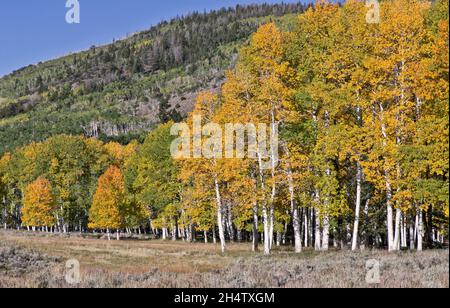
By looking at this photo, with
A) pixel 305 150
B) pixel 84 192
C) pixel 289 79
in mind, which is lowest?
pixel 84 192

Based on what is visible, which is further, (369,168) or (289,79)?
(289,79)

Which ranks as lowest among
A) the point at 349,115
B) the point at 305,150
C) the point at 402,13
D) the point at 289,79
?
the point at 305,150

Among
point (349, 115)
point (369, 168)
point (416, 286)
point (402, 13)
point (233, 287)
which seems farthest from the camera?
point (349, 115)

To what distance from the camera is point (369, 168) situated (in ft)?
77.0

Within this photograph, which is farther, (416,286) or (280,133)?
(280,133)

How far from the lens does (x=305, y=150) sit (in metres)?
27.0

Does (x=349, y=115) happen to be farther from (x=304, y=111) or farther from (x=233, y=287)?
(x=233, y=287)

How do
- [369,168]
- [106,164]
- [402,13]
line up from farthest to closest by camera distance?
[106,164], [369,168], [402,13]

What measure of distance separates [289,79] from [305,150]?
4.17 metres

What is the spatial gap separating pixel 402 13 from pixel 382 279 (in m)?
14.1

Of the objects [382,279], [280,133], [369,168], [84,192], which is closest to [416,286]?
[382,279]

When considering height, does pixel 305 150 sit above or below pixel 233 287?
above
